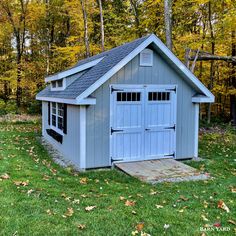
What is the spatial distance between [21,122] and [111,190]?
1312 cm

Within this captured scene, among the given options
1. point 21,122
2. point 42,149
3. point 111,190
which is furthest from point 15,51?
point 111,190

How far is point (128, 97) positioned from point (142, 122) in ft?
2.81

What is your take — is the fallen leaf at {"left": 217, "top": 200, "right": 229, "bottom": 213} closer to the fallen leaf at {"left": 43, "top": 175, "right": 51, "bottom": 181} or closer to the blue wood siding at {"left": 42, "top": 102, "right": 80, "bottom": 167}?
the fallen leaf at {"left": 43, "top": 175, "right": 51, "bottom": 181}

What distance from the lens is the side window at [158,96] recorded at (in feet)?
27.8

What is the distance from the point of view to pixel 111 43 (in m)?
21.2

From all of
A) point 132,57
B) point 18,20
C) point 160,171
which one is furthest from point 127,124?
point 18,20

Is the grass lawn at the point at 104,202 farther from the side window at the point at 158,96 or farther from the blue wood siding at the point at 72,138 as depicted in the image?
the side window at the point at 158,96

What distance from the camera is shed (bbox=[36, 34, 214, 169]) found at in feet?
Result: 25.5

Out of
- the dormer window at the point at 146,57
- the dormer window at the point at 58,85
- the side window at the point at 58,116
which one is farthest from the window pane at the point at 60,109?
the dormer window at the point at 146,57

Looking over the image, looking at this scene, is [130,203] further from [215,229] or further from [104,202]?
[215,229]

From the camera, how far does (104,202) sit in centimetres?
505

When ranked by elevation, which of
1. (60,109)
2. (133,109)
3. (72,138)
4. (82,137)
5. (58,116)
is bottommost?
(72,138)

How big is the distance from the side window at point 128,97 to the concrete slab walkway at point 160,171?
1.81 metres

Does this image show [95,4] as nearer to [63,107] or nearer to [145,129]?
[63,107]
